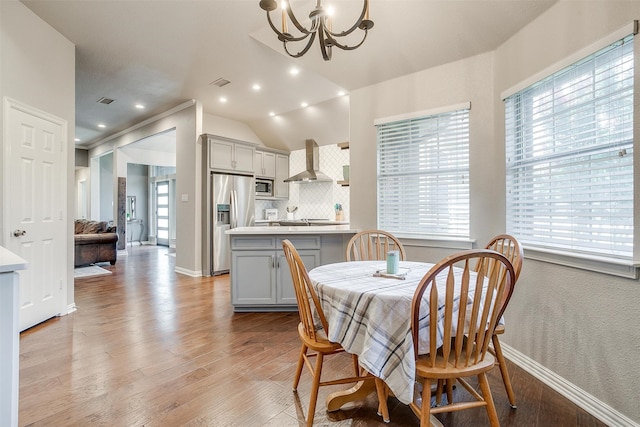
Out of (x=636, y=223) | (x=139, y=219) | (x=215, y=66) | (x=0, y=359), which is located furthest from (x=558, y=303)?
(x=139, y=219)

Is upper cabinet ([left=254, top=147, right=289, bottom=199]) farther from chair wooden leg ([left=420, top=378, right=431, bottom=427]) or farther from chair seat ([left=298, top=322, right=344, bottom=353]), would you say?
chair wooden leg ([left=420, top=378, right=431, bottom=427])

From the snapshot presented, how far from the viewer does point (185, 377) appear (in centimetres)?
206

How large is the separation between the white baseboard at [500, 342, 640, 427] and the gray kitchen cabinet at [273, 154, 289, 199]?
5.29 m

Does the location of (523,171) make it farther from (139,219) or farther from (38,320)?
(139,219)

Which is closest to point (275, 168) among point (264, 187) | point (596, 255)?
point (264, 187)

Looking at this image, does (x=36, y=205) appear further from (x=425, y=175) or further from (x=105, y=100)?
(x=425, y=175)

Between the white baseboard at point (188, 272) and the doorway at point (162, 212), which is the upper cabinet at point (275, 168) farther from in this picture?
the doorway at point (162, 212)

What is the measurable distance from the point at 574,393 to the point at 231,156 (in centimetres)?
523

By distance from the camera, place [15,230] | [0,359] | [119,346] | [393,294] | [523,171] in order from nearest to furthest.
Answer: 1. [0,359]
2. [393,294]
3. [523,171]
4. [119,346]
5. [15,230]

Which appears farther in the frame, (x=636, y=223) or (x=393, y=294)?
(x=636, y=223)

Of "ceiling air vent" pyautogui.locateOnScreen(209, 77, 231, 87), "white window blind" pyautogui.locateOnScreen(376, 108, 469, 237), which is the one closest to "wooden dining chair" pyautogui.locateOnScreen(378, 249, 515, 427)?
"white window blind" pyautogui.locateOnScreen(376, 108, 469, 237)

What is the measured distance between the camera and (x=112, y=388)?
1.93 m

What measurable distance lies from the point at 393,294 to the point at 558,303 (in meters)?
1.36

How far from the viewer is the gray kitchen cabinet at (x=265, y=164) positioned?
6.47 meters
